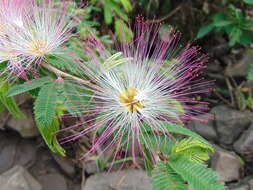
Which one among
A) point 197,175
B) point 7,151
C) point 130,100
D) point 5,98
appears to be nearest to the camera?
point 197,175

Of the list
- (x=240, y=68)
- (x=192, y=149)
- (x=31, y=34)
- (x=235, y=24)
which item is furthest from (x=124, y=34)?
(x=240, y=68)

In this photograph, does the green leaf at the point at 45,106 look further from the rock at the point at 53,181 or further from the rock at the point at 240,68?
the rock at the point at 240,68

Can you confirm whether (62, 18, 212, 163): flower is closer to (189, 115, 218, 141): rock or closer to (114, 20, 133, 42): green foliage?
(114, 20, 133, 42): green foliage

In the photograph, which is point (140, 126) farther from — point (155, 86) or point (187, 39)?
point (187, 39)

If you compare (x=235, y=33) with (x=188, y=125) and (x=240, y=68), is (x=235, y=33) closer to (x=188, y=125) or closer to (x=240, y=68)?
(x=240, y=68)

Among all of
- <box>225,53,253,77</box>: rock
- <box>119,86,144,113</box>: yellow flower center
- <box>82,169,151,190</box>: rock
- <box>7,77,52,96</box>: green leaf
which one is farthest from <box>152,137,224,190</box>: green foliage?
<box>225,53,253,77</box>: rock

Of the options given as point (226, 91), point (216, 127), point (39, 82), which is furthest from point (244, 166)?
point (39, 82)

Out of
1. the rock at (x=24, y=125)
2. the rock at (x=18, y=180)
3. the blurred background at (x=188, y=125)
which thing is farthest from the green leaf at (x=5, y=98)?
the rock at (x=24, y=125)
